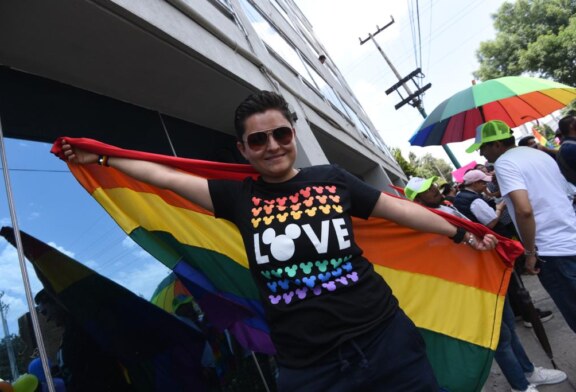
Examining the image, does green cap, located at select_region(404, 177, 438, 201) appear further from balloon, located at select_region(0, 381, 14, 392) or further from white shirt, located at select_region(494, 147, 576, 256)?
balloon, located at select_region(0, 381, 14, 392)

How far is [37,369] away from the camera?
1797 millimetres

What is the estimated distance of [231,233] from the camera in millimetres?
2350

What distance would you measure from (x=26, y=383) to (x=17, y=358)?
5.1 inches

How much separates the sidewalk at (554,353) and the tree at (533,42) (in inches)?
985

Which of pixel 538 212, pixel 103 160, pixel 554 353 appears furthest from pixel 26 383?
pixel 554 353

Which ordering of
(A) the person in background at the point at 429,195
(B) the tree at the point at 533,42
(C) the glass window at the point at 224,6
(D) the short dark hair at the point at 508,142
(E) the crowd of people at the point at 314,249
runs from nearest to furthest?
(E) the crowd of people at the point at 314,249 < (D) the short dark hair at the point at 508,142 < (A) the person in background at the point at 429,195 < (C) the glass window at the point at 224,6 < (B) the tree at the point at 533,42

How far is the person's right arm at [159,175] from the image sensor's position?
1747mm

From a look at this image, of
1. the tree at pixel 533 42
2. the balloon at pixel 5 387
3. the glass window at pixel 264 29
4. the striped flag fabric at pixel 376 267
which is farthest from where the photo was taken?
the tree at pixel 533 42

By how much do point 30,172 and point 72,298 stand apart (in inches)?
34.2

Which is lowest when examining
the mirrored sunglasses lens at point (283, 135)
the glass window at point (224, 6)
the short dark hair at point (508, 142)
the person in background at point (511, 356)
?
the person in background at point (511, 356)

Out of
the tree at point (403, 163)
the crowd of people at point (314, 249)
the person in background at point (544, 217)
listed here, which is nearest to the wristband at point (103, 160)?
the crowd of people at point (314, 249)

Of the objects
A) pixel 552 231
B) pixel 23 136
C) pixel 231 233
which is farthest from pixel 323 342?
pixel 23 136

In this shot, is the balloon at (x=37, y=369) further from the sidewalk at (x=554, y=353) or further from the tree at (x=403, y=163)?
the tree at (x=403, y=163)

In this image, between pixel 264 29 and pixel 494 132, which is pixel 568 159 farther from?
A: pixel 264 29
